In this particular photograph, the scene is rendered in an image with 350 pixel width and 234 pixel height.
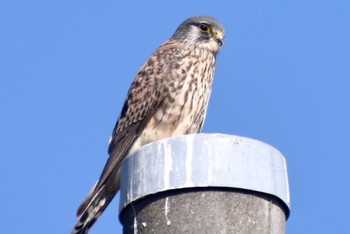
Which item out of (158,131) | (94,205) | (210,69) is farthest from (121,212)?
(210,69)

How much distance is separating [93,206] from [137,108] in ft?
3.29

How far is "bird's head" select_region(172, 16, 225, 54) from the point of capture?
7559mm

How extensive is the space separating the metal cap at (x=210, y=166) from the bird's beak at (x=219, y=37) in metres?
3.50

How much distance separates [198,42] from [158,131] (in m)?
1.14

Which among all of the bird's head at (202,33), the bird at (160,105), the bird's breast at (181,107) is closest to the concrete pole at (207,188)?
the bird at (160,105)

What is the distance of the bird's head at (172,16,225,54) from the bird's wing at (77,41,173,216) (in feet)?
1.51

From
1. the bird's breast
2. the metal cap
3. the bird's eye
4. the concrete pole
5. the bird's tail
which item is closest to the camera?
the concrete pole

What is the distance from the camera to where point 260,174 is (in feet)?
13.4

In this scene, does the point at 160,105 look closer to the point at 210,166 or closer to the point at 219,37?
the point at 219,37

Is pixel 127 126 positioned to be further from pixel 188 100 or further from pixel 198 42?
pixel 198 42

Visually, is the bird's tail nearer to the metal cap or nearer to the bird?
the bird

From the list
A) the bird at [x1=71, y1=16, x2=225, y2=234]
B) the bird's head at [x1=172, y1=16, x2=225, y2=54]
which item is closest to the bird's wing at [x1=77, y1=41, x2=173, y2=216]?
the bird at [x1=71, y1=16, x2=225, y2=234]

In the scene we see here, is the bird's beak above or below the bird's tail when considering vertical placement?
above

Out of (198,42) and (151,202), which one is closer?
(151,202)
